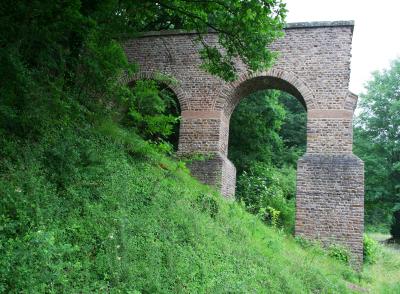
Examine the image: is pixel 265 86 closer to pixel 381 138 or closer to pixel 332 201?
pixel 332 201

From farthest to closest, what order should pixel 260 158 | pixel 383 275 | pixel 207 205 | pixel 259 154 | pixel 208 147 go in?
1. pixel 260 158
2. pixel 259 154
3. pixel 208 147
4. pixel 383 275
5. pixel 207 205

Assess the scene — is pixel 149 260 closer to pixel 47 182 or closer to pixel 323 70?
pixel 47 182

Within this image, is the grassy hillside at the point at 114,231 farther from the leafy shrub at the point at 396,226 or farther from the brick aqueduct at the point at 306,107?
the leafy shrub at the point at 396,226

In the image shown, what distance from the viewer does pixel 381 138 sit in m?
29.4

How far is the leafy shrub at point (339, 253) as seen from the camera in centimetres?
1133

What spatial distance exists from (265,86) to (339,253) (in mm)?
5420

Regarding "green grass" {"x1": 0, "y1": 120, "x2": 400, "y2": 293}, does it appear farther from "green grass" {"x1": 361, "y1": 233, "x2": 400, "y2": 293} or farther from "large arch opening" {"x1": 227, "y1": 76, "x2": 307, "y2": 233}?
"large arch opening" {"x1": 227, "y1": 76, "x2": 307, "y2": 233}

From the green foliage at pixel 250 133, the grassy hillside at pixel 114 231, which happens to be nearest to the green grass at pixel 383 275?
the grassy hillside at pixel 114 231

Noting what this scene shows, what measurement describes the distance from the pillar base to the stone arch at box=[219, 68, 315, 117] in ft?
5.90

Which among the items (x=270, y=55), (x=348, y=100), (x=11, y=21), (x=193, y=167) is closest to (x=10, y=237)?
(x=11, y=21)

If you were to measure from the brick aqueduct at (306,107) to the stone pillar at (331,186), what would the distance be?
0.03 meters

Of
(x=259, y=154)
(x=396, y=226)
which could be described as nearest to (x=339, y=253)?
(x=259, y=154)

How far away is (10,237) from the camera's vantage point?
13.8 feet

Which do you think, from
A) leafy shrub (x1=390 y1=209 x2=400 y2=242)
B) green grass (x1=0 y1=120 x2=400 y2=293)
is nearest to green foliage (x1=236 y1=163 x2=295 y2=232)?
green grass (x1=0 y1=120 x2=400 y2=293)
